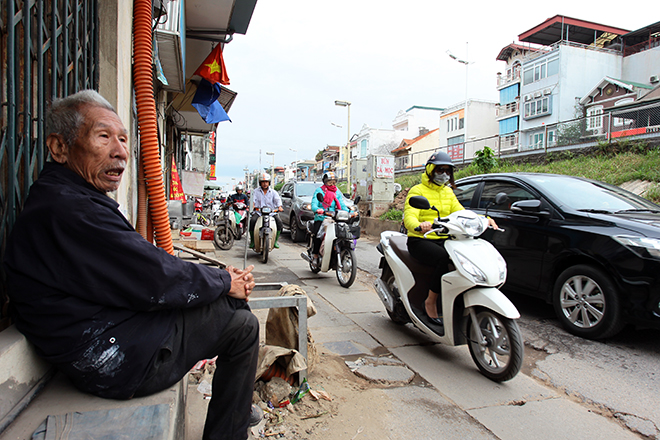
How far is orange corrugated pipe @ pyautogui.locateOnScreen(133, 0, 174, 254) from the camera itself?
3.12m

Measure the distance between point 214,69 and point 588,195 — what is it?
6.01 meters

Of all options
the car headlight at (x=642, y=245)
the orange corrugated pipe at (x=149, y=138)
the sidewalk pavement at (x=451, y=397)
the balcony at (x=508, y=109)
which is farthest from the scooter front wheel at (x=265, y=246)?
the balcony at (x=508, y=109)

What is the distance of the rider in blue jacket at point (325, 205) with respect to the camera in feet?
24.0

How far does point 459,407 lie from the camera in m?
2.82

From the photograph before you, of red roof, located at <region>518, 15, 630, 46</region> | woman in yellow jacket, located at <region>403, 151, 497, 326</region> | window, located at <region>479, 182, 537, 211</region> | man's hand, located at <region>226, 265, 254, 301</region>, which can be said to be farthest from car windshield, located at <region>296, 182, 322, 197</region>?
red roof, located at <region>518, 15, 630, 46</region>

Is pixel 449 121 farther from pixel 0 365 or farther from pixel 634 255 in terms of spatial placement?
pixel 0 365

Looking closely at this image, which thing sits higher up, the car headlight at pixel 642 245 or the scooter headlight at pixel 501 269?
the car headlight at pixel 642 245

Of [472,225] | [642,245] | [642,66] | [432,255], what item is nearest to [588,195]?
[642,245]

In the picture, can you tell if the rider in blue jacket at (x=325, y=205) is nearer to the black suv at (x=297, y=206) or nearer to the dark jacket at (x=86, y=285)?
the black suv at (x=297, y=206)

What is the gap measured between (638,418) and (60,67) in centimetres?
401

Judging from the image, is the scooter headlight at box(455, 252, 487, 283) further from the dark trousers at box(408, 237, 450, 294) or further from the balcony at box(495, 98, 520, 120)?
the balcony at box(495, 98, 520, 120)

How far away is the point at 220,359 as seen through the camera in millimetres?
1970

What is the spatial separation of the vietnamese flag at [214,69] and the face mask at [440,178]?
480 centimetres

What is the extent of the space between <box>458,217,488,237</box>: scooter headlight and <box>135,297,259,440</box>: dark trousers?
2.06m
